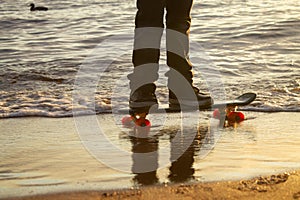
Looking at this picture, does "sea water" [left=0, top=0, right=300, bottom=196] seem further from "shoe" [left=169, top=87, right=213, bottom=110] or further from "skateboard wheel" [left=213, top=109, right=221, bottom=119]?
"shoe" [left=169, top=87, right=213, bottom=110]

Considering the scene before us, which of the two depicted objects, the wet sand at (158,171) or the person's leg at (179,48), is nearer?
the wet sand at (158,171)

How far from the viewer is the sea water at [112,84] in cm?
334

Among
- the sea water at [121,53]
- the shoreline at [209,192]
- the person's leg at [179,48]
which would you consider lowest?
the sea water at [121,53]

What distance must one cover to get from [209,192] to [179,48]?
76.8 inches

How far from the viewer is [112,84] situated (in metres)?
6.36

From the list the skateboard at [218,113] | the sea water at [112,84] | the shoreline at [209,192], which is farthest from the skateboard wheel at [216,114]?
the shoreline at [209,192]

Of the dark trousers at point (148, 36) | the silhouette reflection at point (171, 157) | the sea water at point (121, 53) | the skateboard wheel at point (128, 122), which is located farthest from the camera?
the sea water at point (121, 53)

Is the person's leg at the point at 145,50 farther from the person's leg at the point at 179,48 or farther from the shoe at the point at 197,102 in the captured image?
the shoe at the point at 197,102

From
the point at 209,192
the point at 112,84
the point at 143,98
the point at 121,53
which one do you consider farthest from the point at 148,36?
the point at 121,53

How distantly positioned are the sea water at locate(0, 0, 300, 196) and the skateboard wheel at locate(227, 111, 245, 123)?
3.4 inches

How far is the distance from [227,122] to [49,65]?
11.9 ft

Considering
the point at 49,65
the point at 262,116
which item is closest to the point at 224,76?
the point at 262,116

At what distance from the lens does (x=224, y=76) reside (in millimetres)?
6645

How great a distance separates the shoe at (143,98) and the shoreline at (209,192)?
1475 millimetres
